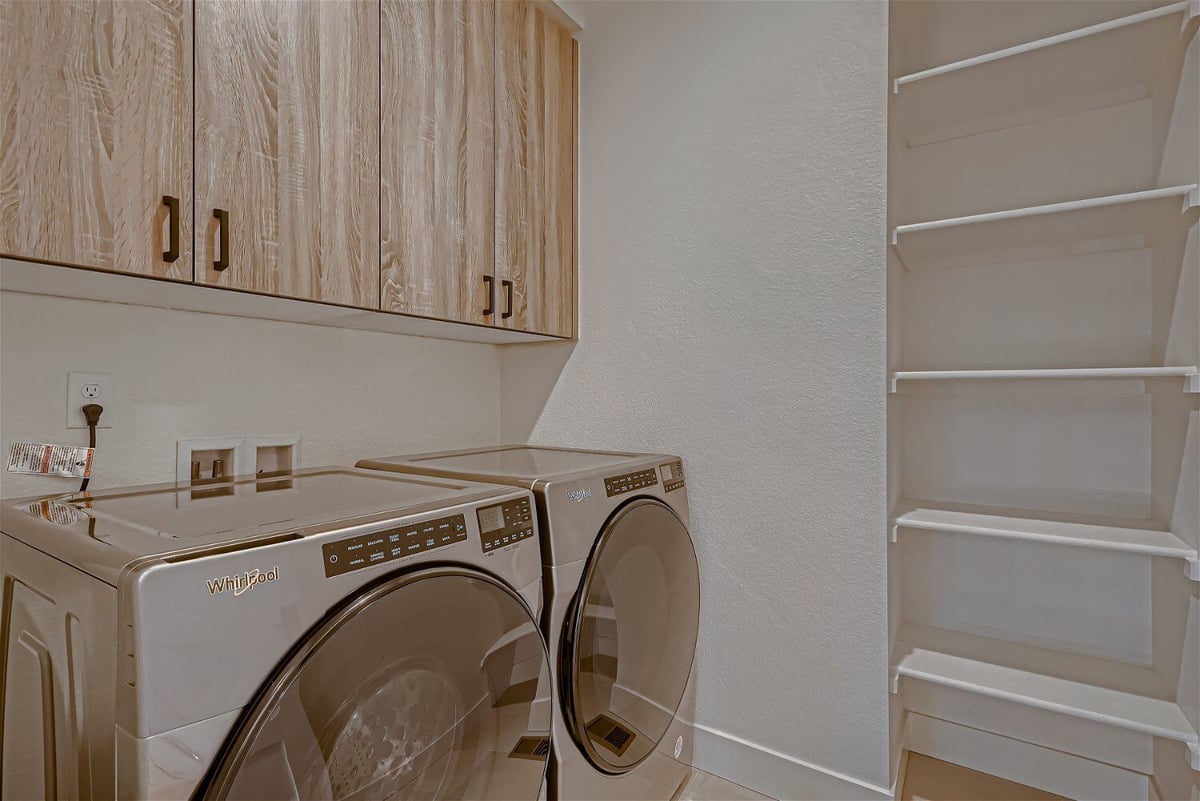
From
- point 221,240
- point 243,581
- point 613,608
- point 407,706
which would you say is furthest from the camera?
point 613,608

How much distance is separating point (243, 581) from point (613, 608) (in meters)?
0.86

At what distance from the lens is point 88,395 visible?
4.00 feet

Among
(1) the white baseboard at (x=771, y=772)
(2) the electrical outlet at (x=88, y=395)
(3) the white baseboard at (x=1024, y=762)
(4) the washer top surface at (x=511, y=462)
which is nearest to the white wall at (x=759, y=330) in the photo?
(1) the white baseboard at (x=771, y=772)

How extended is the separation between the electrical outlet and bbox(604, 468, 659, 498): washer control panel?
1111 millimetres

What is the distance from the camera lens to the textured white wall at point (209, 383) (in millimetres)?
1156

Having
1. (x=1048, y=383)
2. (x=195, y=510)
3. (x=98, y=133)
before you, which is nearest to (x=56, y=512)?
(x=195, y=510)

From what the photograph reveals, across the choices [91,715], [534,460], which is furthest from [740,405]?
[91,715]

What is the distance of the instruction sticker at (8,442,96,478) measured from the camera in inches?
44.4

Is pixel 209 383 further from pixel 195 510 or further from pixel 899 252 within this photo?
pixel 899 252

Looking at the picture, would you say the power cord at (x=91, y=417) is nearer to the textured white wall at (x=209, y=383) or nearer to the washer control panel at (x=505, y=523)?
the textured white wall at (x=209, y=383)

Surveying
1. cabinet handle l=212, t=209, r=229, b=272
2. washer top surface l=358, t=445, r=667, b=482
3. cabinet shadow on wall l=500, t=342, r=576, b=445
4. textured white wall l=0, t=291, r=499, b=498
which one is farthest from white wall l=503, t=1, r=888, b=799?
cabinet handle l=212, t=209, r=229, b=272

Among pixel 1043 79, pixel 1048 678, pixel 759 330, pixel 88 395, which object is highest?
pixel 1043 79

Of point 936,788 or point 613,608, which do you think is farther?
point 936,788

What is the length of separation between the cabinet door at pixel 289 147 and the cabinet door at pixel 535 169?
17.9 inches
